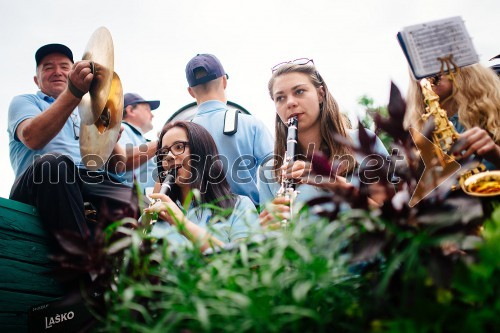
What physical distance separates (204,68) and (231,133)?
943 millimetres

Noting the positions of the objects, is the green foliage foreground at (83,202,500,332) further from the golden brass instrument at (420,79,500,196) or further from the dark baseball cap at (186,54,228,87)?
the dark baseball cap at (186,54,228,87)

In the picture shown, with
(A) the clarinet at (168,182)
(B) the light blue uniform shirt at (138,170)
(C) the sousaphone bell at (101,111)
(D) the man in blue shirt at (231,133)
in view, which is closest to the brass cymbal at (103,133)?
(C) the sousaphone bell at (101,111)

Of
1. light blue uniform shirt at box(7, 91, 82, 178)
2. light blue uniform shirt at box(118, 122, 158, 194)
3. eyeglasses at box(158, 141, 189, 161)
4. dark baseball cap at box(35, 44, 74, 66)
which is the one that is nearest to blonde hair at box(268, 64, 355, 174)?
eyeglasses at box(158, 141, 189, 161)

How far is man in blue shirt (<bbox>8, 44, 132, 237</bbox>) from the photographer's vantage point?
2955 mm

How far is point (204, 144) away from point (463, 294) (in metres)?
2.59

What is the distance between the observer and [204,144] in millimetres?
3496

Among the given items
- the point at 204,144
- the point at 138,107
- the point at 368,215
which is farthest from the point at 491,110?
the point at 138,107

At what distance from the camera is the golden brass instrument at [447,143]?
1897mm

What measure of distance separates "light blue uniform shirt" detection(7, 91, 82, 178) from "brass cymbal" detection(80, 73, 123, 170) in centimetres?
18

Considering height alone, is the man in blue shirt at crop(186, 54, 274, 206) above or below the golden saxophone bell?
above

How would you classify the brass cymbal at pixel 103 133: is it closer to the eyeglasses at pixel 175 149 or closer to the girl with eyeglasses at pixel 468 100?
the eyeglasses at pixel 175 149

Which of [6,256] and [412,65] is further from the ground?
[412,65]

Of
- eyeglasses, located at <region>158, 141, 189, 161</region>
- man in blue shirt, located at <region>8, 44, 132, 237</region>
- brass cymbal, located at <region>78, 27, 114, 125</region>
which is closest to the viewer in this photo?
man in blue shirt, located at <region>8, 44, 132, 237</region>

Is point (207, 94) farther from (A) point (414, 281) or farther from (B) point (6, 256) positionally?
(A) point (414, 281)
